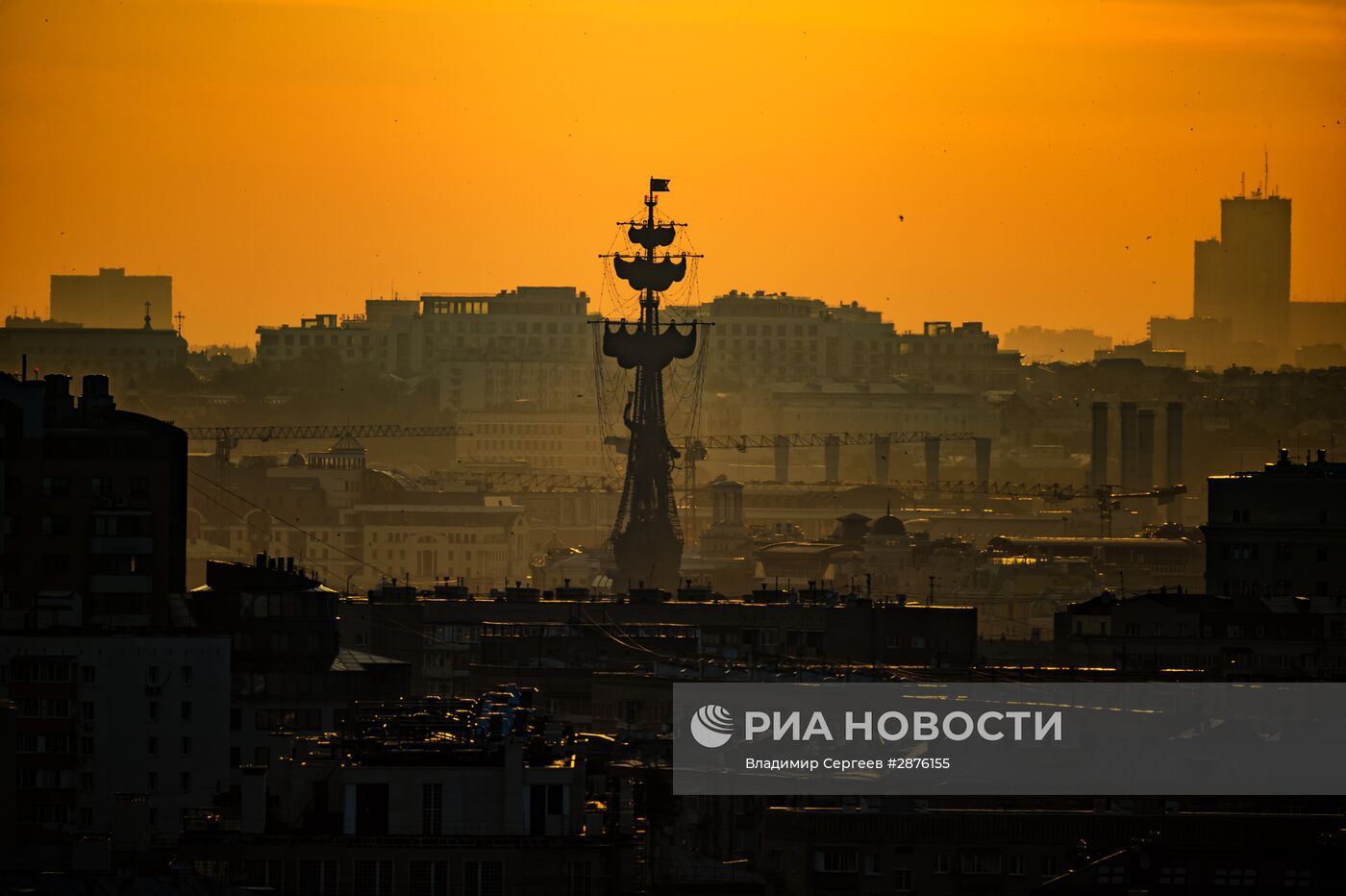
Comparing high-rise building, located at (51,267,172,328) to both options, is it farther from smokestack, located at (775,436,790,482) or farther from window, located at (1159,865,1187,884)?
window, located at (1159,865,1187,884)

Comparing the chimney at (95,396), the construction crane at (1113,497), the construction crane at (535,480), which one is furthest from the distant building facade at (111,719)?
the construction crane at (535,480)

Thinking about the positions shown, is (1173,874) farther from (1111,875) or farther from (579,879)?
(579,879)

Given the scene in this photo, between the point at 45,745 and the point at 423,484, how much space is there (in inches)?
3624

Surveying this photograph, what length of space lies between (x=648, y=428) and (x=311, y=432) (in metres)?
71.0

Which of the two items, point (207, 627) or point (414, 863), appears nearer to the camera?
point (414, 863)

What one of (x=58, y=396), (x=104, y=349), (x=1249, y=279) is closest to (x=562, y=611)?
(x=58, y=396)

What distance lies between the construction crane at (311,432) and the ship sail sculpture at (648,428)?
53203 millimetres

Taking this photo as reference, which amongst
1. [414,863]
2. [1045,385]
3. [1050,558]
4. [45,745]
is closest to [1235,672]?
[45,745]

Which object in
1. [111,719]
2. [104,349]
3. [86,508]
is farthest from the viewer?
[104,349]

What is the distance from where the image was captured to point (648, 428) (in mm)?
78500

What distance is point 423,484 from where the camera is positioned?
129750 mm

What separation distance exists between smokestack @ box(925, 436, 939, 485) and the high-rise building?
24.9 m

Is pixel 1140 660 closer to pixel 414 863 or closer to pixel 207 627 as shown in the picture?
pixel 207 627

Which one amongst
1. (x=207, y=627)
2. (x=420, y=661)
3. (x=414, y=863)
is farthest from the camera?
(x=420, y=661)
